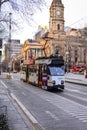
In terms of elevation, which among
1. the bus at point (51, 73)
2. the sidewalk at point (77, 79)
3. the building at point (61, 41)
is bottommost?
the sidewalk at point (77, 79)

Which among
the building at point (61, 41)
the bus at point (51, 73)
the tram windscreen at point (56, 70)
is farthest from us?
the building at point (61, 41)

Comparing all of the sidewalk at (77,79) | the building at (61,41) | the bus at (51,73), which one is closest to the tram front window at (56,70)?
the bus at (51,73)

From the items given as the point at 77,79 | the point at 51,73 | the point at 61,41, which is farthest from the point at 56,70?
the point at 61,41

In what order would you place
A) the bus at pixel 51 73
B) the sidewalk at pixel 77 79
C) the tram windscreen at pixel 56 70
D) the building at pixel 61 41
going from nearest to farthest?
1. the bus at pixel 51 73
2. the tram windscreen at pixel 56 70
3. the sidewalk at pixel 77 79
4. the building at pixel 61 41

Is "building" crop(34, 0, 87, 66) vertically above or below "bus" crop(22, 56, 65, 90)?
above

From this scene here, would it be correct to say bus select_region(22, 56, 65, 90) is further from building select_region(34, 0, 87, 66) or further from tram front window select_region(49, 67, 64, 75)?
building select_region(34, 0, 87, 66)

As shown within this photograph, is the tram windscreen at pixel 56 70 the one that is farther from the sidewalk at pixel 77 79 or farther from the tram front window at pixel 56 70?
the sidewalk at pixel 77 79

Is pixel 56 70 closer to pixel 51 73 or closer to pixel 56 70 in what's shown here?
pixel 56 70

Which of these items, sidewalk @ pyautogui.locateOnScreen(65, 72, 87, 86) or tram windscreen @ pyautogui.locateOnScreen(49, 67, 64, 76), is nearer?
tram windscreen @ pyautogui.locateOnScreen(49, 67, 64, 76)

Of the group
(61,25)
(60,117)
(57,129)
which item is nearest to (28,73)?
(60,117)

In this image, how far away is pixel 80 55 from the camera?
149 m

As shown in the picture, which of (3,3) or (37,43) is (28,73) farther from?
(37,43)

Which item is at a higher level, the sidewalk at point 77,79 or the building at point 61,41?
the building at point 61,41

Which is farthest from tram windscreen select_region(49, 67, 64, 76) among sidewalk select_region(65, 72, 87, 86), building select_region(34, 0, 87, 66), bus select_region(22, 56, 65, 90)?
building select_region(34, 0, 87, 66)
